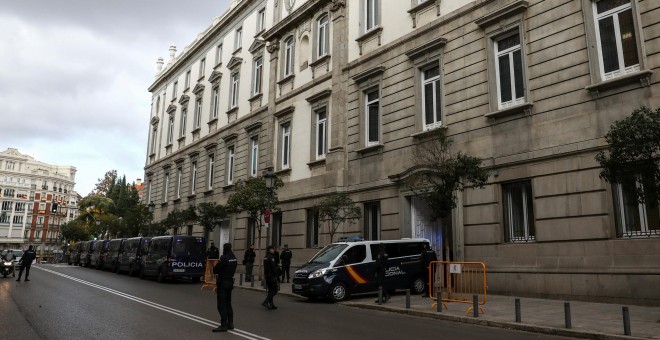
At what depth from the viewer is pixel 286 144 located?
27156 millimetres

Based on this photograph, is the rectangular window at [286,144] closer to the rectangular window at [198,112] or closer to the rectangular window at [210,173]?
the rectangular window at [210,173]

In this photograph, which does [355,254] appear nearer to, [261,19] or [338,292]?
[338,292]

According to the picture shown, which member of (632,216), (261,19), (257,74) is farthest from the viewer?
(261,19)

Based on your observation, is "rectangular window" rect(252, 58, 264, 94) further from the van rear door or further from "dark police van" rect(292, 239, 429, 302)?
"dark police van" rect(292, 239, 429, 302)

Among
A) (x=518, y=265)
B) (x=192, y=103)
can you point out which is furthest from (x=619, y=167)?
(x=192, y=103)

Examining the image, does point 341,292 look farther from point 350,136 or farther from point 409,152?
point 350,136

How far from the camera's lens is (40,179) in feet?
413

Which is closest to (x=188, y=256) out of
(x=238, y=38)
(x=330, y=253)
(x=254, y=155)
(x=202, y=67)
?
(x=254, y=155)

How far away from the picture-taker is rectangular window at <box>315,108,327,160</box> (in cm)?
2409

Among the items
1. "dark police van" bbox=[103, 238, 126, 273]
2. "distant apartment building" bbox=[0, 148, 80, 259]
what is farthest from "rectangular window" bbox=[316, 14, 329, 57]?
"distant apartment building" bbox=[0, 148, 80, 259]

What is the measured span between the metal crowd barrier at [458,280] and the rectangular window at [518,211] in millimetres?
2002

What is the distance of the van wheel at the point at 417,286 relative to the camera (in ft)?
52.3

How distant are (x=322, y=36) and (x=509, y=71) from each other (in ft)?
39.1

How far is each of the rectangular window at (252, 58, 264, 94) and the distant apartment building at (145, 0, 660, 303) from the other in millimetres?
152
